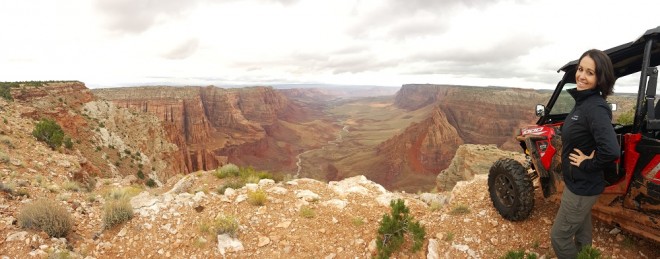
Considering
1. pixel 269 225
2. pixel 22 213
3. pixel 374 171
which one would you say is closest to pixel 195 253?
pixel 269 225

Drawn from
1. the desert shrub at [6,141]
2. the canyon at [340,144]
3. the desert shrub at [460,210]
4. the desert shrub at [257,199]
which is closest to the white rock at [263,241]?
the desert shrub at [257,199]

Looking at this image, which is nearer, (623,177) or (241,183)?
(623,177)

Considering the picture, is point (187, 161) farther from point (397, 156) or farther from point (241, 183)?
point (241, 183)

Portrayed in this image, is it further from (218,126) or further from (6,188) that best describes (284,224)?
(218,126)

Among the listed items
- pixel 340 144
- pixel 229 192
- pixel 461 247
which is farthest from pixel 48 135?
pixel 340 144

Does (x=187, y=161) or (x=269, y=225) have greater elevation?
(x=269, y=225)

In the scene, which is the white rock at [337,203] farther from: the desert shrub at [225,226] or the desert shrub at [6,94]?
the desert shrub at [6,94]
